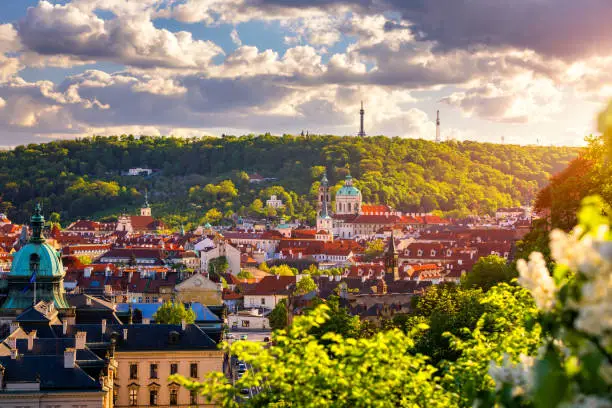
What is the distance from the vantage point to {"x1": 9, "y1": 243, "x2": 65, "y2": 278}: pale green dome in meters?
51.4

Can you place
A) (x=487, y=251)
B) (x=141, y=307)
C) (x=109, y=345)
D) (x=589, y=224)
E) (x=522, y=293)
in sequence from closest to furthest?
(x=589, y=224)
(x=522, y=293)
(x=109, y=345)
(x=141, y=307)
(x=487, y=251)

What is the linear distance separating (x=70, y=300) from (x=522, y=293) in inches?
1646

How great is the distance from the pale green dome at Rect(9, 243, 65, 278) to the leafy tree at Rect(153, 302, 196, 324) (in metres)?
7.34

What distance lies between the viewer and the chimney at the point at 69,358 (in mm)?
37375

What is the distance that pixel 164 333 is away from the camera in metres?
46.6

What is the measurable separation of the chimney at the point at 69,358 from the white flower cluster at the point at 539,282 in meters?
31.2

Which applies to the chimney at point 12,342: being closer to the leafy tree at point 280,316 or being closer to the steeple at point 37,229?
the steeple at point 37,229

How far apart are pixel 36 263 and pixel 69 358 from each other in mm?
14946

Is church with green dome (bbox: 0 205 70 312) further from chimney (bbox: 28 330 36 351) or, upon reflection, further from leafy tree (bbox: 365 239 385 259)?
leafy tree (bbox: 365 239 385 259)

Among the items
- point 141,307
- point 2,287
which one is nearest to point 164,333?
point 2,287

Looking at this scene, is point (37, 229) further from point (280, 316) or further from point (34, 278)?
point (280, 316)

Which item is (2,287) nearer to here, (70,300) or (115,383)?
(70,300)

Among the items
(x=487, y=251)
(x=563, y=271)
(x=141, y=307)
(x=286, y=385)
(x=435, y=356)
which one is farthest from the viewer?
(x=487, y=251)

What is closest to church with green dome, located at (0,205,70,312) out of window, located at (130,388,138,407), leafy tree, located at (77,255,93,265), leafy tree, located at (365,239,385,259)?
window, located at (130,388,138,407)
